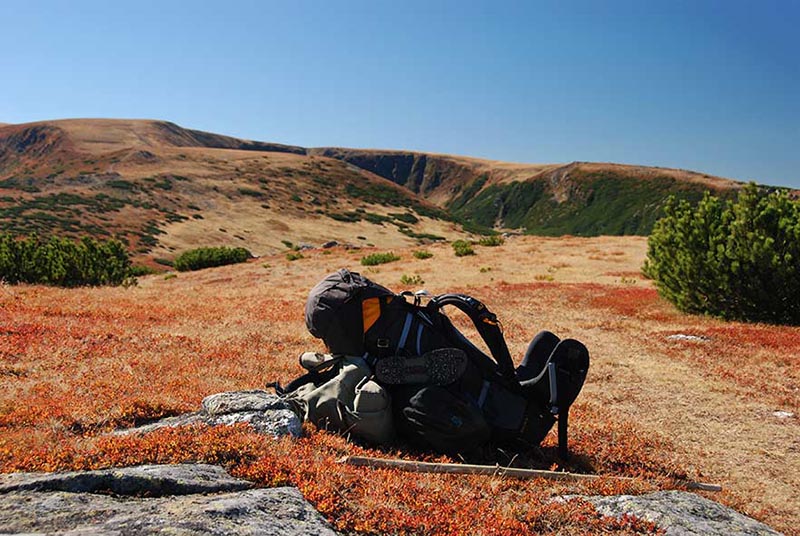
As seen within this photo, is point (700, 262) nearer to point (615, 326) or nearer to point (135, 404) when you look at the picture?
point (615, 326)

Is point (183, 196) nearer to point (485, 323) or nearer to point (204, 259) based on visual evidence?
point (204, 259)

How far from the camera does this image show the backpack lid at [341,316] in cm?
536

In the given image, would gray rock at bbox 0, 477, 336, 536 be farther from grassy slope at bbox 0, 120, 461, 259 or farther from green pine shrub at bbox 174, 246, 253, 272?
grassy slope at bbox 0, 120, 461, 259

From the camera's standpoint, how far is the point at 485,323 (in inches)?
217

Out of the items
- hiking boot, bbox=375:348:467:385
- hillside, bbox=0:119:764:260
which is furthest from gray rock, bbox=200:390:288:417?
hillside, bbox=0:119:764:260

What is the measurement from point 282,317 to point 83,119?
6963 inches

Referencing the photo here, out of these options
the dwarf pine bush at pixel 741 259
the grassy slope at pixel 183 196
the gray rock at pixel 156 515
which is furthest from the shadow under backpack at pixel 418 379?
the grassy slope at pixel 183 196

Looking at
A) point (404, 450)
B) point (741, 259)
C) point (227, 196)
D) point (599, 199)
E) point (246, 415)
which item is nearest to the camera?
point (246, 415)

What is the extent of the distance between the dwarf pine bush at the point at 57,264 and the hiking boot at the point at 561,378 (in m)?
20.5

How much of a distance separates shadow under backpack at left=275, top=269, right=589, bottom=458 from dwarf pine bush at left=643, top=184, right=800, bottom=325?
41.1ft

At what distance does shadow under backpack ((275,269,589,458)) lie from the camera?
519 cm

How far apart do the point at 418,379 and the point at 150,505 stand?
2725mm

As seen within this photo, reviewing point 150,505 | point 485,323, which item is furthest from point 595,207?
point 150,505

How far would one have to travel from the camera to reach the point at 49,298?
48.2 ft
